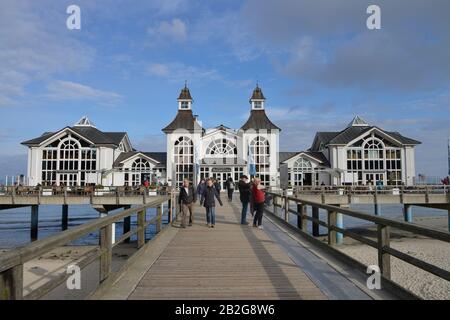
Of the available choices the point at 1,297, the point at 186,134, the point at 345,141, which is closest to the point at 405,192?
the point at 345,141

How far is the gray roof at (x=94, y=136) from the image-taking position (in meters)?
41.8

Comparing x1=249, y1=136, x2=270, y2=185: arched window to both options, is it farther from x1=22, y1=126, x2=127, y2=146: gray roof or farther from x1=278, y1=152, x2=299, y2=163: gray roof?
x1=22, y1=126, x2=127, y2=146: gray roof

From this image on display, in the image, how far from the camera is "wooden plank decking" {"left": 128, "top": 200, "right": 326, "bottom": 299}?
4.39 meters

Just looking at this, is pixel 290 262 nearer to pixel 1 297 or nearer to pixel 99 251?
pixel 99 251

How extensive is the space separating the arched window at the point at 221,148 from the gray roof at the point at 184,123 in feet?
9.00

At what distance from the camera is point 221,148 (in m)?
42.1

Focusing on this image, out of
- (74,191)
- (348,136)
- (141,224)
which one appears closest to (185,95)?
(348,136)

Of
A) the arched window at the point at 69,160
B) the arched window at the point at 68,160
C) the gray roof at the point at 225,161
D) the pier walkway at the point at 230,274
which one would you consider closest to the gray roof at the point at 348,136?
the gray roof at the point at 225,161

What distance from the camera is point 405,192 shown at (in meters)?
28.2

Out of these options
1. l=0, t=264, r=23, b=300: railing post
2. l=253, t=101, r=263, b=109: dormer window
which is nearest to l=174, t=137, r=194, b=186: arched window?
l=253, t=101, r=263, b=109: dormer window

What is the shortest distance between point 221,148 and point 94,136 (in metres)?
15.4

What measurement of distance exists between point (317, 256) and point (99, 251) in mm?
3876

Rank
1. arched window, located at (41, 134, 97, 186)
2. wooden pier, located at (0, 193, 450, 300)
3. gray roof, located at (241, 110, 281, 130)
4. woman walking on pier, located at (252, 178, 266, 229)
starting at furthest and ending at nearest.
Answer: gray roof, located at (241, 110, 281, 130) < arched window, located at (41, 134, 97, 186) < woman walking on pier, located at (252, 178, 266, 229) < wooden pier, located at (0, 193, 450, 300)

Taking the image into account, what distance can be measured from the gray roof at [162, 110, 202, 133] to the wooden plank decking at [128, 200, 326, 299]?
35429 millimetres
